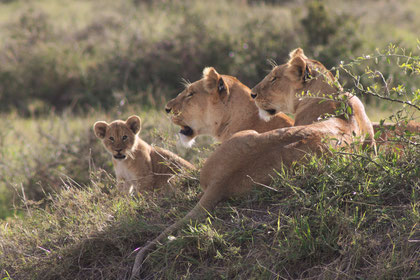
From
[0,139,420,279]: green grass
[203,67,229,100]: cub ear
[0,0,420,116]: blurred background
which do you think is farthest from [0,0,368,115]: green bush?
[0,139,420,279]: green grass

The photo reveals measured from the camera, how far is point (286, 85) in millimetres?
5250

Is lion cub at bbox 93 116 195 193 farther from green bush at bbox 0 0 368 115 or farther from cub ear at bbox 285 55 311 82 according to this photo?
green bush at bbox 0 0 368 115

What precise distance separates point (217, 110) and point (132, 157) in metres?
0.93

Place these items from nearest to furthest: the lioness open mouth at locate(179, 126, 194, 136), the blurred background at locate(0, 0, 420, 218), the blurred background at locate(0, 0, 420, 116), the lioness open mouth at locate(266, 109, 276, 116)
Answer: the lioness open mouth at locate(266, 109, 276, 116) < the lioness open mouth at locate(179, 126, 194, 136) < the blurred background at locate(0, 0, 420, 218) < the blurred background at locate(0, 0, 420, 116)

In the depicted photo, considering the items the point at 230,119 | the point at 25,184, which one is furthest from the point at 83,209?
the point at 25,184

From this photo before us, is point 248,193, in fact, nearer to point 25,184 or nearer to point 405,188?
point 405,188

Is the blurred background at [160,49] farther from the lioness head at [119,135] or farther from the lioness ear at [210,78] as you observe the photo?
the lioness ear at [210,78]

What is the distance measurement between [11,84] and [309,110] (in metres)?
11.1

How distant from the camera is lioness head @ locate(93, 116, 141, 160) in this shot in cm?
584

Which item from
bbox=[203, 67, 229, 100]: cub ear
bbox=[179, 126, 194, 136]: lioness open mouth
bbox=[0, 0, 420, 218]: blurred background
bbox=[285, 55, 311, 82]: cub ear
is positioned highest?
bbox=[285, 55, 311, 82]: cub ear

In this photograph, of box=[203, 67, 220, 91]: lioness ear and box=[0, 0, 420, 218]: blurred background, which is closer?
box=[203, 67, 220, 91]: lioness ear

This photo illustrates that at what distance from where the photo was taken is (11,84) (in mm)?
14562

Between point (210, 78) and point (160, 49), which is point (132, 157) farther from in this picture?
A: point (160, 49)

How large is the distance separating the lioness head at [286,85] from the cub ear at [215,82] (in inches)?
11.9
